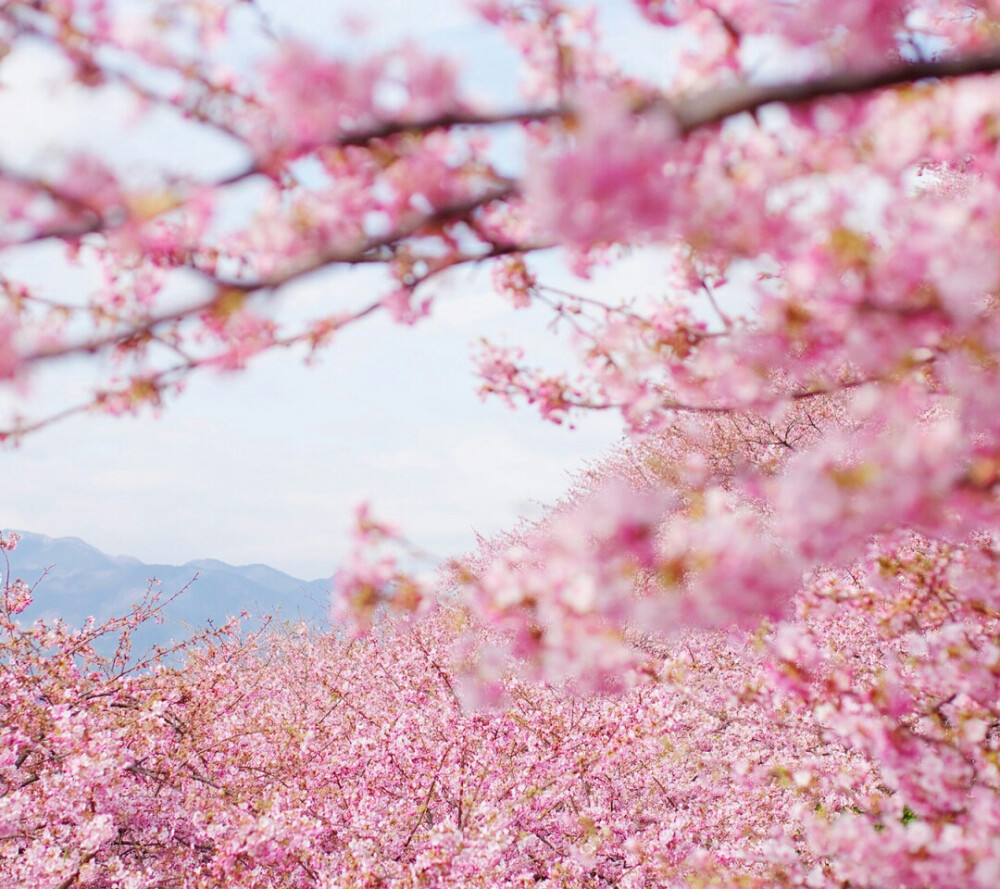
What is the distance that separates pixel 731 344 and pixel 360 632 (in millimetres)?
1851

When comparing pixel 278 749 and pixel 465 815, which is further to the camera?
pixel 278 749

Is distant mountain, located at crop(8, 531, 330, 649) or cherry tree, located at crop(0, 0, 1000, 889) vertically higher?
distant mountain, located at crop(8, 531, 330, 649)

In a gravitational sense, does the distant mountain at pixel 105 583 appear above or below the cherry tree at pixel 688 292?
above

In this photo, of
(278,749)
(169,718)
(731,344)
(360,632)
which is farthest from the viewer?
(278,749)

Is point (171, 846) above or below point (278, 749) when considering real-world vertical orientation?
below

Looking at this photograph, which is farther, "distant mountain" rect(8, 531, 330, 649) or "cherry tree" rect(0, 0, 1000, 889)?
"distant mountain" rect(8, 531, 330, 649)

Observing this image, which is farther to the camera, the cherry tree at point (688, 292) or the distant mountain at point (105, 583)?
the distant mountain at point (105, 583)

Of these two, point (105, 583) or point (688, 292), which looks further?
point (105, 583)

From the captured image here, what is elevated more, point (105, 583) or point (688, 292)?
point (105, 583)

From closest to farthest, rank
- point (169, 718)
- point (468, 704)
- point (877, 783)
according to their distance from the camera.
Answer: point (877, 783) → point (169, 718) → point (468, 704)

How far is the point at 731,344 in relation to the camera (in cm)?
243

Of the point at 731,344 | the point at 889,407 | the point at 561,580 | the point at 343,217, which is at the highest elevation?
the point at 731,344

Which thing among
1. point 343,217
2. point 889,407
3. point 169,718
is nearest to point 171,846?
point 169,718

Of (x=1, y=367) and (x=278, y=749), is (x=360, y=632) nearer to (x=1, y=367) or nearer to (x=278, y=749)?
(x=1, y=367)
